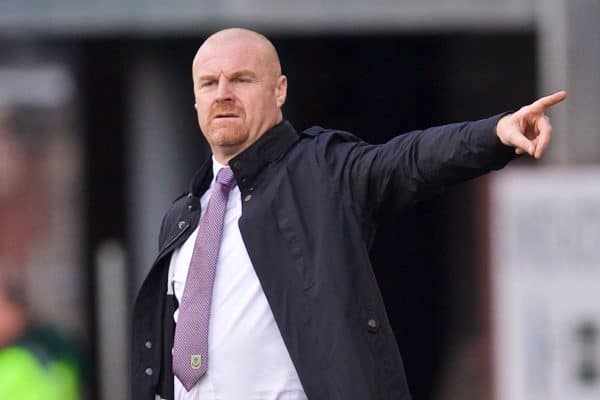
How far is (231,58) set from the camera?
3.96m

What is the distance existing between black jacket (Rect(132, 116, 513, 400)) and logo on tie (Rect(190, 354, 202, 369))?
17 cm

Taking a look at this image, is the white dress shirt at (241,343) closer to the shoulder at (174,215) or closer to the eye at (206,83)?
the shoulder at (174,215)

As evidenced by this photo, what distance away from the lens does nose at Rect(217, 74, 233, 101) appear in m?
3.90

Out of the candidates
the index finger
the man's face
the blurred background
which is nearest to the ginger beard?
the man's face

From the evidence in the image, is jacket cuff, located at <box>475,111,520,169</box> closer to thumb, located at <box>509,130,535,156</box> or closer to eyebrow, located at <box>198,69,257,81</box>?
thumb, located at <box>509,130,535,156</box>

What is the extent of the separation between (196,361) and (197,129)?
6116mm

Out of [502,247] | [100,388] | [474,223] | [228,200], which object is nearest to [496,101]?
[474,223]

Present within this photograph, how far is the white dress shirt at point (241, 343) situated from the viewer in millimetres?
3727

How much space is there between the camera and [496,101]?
9.89 metres

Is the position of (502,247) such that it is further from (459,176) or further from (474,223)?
(459,176)

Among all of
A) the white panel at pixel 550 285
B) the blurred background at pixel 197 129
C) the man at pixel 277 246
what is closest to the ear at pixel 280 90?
the man at pixel 277 246

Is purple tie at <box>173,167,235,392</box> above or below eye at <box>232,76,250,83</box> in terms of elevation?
below

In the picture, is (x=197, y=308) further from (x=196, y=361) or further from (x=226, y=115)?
(x=226, y=115)

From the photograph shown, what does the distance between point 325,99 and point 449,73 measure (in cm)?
77
